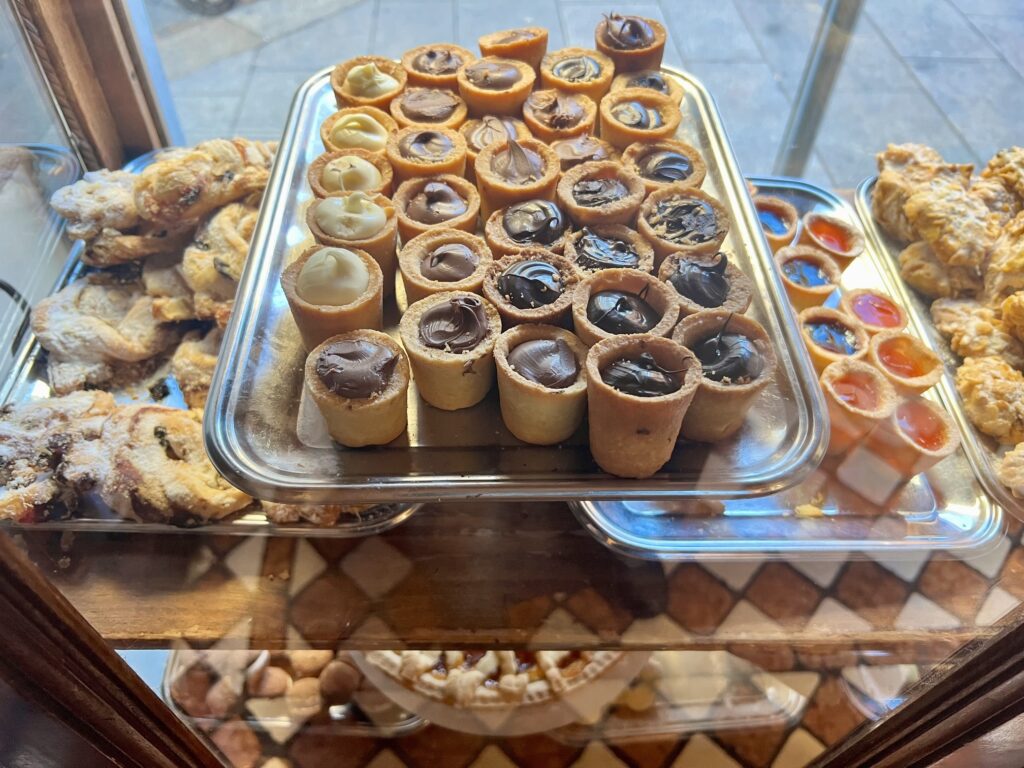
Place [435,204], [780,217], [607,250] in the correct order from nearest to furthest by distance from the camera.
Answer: [607,250] < [435,204] < [780,217]

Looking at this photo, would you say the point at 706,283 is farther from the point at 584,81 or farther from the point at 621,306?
the point at 584,81

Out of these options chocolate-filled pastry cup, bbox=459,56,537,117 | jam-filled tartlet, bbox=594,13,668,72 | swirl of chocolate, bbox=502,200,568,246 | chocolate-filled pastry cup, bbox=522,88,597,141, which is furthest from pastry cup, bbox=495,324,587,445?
jam-filled tartlet, bbox=594,13,668,72

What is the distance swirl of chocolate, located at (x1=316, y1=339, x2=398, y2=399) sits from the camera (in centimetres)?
136

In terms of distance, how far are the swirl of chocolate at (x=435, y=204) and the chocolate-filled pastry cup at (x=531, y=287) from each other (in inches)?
8.1

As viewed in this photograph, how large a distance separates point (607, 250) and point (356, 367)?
23.9 inches

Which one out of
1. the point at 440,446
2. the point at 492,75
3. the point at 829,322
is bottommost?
the point at 829,322

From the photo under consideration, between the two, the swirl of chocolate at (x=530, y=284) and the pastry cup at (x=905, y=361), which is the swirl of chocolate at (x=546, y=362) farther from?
the pastry cup at (x=905, y=361)

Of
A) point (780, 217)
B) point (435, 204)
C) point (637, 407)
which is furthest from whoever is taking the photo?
point (780, 217)

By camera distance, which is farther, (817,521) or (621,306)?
(817,521)

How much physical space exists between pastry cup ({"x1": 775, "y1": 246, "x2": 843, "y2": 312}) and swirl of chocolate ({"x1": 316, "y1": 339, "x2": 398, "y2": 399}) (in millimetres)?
1119

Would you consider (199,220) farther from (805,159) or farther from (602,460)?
(805,159)

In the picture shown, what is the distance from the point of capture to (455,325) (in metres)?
1.47

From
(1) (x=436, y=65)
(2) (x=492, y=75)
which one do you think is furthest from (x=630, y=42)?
(1) (x=436, y=65)

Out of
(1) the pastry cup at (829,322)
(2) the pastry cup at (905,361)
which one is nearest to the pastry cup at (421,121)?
(1) the pastry cup at (829,322)
